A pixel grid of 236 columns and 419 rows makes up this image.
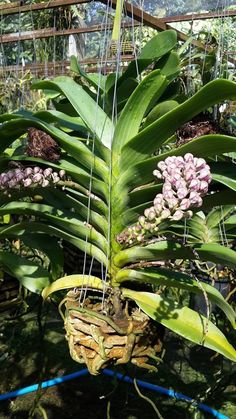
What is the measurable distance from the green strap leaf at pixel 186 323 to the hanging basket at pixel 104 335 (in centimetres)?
2

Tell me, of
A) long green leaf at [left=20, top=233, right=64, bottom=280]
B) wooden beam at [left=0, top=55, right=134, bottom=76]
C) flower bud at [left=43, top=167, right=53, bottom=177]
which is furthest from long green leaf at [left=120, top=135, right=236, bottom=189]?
wooden beam at [left=0, top=55, right=134, bottom=76]

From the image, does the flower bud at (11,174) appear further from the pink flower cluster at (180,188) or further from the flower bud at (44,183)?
the pink flower cluster at (180,188)

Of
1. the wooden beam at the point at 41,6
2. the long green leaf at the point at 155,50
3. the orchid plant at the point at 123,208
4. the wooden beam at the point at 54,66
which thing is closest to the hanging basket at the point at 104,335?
the orchid plant at the point at 123,208

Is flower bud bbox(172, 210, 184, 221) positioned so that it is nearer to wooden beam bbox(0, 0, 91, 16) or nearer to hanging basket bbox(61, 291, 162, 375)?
hanging basket bbox(61, 291, 162, 375)

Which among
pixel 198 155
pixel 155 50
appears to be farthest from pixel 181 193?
pixel 155 50

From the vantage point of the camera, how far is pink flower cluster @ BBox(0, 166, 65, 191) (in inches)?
29.6

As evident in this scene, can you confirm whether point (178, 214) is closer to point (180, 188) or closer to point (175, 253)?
point (180, 188)

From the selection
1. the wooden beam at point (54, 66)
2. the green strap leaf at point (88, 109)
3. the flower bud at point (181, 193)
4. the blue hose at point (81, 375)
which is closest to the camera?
the flower bud at point (181, 193)

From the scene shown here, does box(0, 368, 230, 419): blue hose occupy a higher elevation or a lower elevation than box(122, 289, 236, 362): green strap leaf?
lower

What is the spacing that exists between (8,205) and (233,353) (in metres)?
0.41

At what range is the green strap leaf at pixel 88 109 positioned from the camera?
82 cm

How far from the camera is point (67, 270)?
1.06 m

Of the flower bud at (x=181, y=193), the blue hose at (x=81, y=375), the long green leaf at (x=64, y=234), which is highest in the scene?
the flower bud at (x=181, y=193)

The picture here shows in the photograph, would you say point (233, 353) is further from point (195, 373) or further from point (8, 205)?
point (195, 373)
